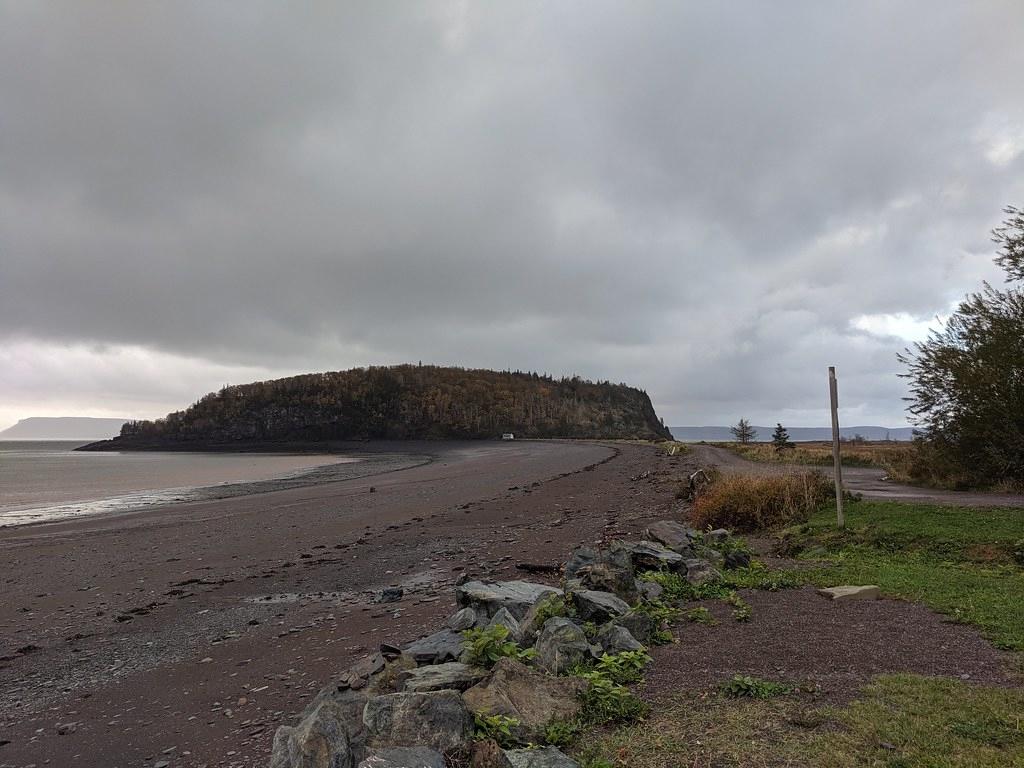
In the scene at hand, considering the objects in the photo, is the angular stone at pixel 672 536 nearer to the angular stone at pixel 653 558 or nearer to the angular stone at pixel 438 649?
the angular stone at pixel 653 558

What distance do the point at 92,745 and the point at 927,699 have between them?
716 cm

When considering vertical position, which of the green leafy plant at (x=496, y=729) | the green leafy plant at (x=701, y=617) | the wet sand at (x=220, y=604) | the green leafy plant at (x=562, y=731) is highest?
the green leafy plant at (x=496, y=729)

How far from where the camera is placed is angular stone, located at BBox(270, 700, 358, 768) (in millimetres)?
3824

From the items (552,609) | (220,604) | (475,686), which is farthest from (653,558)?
(220,604)

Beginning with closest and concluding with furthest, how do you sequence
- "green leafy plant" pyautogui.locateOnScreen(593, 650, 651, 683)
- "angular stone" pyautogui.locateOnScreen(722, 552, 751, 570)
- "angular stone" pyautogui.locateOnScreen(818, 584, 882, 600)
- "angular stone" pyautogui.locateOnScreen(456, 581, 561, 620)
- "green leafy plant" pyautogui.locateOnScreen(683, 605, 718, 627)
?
"green leafy plant" pyautogui.locateOnScreen(593, 650, 651, 683), "green leafy plant" pyautogui.locateOnScreen(683, 605, 718, 627), "angular stone" pyautogui.locateOnScreen(456, 581, 561, 620), "angular stone" pyautogui.locateOnScreen(818, 584, 882, 600), "angular stone" pyautogui.locateOnScreen(722, 552, 751, 570)

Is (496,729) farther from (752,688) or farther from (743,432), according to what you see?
(743,432)

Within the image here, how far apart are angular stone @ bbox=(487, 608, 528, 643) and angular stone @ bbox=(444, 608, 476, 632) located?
247mm

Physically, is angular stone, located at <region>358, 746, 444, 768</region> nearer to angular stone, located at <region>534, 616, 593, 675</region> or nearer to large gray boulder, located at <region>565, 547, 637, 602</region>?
angular stone, located at <region>534, 616, 593, 675</region>

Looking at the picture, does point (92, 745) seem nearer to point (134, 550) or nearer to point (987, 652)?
point (987, 652)

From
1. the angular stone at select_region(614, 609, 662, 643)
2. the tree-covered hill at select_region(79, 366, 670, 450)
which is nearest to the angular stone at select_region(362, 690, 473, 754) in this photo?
the angular stone at select_region(614, 609, 662, 643)

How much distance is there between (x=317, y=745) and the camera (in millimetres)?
3875

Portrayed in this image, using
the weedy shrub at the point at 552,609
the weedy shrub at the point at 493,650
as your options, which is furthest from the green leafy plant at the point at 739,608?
the weedy shrub at the point at 493,650

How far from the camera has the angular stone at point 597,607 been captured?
670cm

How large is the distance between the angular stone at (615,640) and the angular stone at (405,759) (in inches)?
103
